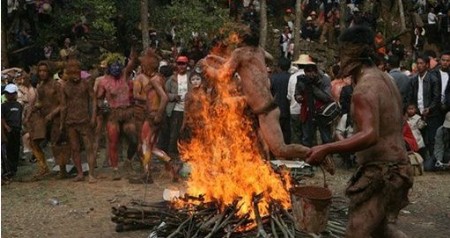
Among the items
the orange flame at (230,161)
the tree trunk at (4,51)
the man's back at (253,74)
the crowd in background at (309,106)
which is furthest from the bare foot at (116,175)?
the tree trunk at (4,51)

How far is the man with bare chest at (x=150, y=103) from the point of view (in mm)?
10586

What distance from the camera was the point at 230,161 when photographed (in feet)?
25.2

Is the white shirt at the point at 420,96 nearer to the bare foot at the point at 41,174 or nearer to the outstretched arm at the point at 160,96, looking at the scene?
the outstretched arm at the point at 160,96

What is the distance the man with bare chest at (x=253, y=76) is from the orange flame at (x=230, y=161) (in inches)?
5.2

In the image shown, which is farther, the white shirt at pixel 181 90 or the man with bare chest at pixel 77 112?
the white shirt at pixel 181 90

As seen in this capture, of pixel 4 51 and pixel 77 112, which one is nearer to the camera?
pixel 77 112

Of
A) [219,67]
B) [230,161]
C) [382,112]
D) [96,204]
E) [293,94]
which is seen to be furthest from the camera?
[293,94]

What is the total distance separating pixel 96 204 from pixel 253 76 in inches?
110

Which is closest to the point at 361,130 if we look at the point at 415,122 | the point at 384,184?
the point at 384,184

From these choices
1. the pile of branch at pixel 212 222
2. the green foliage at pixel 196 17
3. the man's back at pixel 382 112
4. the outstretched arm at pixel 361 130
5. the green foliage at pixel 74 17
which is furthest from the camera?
the green foliage at pixel 196 17

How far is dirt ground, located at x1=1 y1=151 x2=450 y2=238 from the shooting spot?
302 inches

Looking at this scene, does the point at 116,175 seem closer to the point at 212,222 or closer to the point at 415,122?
the point at 212,222

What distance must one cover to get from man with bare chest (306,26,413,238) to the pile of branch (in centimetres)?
154

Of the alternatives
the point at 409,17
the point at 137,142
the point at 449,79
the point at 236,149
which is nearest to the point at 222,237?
the point at 236,149
